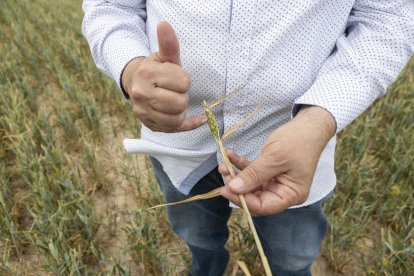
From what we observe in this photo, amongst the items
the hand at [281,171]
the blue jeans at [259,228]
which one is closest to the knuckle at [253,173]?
the hand at [281,171]

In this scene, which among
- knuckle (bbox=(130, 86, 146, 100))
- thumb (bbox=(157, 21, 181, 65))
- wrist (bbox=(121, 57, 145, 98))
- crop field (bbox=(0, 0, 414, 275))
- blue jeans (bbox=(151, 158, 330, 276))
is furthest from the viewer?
crop field (bbox=(0, 0, 414, 275))

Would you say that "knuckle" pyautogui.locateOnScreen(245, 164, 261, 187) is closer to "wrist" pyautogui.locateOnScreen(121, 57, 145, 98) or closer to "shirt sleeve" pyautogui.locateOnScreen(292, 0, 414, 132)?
"shirt sleeve" pyautogui.locateOnScreen(292, 0, 414, 132)

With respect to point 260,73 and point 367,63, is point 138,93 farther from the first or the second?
point 367,63

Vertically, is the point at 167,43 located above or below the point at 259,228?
above

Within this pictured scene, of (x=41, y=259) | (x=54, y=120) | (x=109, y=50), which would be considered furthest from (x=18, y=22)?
(x=109, y=50)

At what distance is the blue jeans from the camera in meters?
0.96

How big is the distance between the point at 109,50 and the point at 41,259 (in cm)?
105

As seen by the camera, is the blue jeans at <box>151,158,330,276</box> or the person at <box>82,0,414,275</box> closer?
the person at <box>82,0,414,275</box>

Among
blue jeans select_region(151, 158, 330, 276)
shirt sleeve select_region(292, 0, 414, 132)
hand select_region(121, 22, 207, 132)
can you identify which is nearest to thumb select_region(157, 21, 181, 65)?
hand select_region(121, 22, 207, 132)

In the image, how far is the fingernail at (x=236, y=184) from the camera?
59 centimetres

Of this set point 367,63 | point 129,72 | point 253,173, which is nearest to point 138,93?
point 129,72

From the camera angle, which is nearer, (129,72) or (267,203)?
(267,203)

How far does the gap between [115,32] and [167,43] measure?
328 millimetres

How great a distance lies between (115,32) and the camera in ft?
2.78
